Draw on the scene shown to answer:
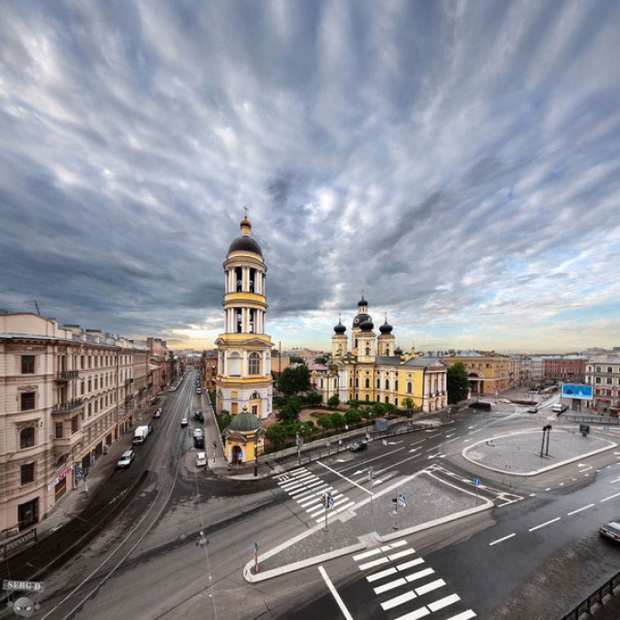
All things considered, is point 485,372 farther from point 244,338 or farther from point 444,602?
point 444,602

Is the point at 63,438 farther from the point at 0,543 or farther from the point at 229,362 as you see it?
the point at 229,362

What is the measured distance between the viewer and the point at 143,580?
45.1 feet

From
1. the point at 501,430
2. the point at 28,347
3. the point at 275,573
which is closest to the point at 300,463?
the point at 275,573

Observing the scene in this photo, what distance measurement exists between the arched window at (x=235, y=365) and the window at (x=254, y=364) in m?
1.80

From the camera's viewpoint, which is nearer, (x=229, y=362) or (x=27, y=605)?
(x=27, y=605)

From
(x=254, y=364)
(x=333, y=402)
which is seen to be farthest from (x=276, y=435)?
(x=333, y=402)

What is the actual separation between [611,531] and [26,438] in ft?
123

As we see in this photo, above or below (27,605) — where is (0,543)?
below

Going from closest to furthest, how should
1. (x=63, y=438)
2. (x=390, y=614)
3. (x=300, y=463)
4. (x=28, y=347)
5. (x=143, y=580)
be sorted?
(x=390, y=614), (x=143, y=580), (x=28, y=347), (x=63, y=438), (x=300, y=463)

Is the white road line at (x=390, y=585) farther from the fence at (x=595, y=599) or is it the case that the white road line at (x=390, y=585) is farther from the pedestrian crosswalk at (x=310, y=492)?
the fence at (x=595, y=599)

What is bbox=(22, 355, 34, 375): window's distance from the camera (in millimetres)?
18200

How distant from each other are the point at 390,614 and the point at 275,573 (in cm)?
567

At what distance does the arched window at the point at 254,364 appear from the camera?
42281 mm

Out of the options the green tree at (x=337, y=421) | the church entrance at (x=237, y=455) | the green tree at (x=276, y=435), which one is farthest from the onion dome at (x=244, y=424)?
the green tree at (x=337, y=421)
